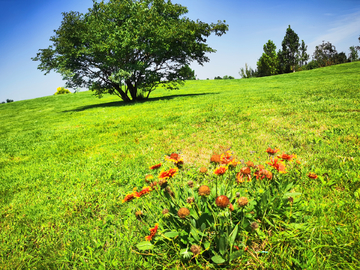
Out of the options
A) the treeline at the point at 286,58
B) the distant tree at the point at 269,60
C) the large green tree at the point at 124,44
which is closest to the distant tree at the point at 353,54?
the treeline at the point at 286,58

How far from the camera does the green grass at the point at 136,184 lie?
5.43 feet

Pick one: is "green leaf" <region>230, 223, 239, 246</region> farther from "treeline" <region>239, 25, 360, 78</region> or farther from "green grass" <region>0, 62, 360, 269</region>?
"treeline" <region>239, 25, 360, 78</region>

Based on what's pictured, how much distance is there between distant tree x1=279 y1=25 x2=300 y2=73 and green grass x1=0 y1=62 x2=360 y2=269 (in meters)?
42.5

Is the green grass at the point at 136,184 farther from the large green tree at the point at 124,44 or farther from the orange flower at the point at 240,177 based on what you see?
the large green tree at the point at 124,44

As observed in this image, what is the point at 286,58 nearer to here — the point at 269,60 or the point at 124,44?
the point at 269,60

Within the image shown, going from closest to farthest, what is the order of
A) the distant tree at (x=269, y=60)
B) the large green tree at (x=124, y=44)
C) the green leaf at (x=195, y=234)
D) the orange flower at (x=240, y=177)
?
1. the green leaf at (x=195, y=234)
2. the orange flower at (x=240, y=177)
3. the large green tree at (x=124, y=44)
4. the distant tree at (x=269, y=60)

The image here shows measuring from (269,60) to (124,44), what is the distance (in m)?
38.2

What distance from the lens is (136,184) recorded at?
3.16 meters

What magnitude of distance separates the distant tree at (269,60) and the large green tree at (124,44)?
30123 millimetres

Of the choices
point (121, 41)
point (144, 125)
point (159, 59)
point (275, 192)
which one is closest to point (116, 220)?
point (275, 192)

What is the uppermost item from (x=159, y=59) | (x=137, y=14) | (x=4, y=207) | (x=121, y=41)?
(x=137, y=14)

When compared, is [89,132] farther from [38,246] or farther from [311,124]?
[311,124]

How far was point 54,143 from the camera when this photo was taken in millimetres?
→ 6020

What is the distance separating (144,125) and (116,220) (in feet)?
15.5
